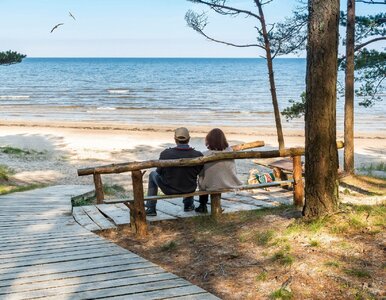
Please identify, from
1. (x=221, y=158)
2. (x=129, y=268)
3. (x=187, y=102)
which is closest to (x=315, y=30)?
(x=221, y=158)

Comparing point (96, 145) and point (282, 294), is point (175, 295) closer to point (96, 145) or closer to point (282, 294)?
point (282, 294)

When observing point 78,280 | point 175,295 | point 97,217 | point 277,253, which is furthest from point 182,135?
point 175,295

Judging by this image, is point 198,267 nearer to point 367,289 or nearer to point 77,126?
point 367,289

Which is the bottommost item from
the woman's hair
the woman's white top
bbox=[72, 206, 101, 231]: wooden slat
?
bbox=[72, 206, 101, 231]: wooden slat

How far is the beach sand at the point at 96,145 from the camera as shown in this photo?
60.2 feet

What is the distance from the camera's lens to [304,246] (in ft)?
18.8

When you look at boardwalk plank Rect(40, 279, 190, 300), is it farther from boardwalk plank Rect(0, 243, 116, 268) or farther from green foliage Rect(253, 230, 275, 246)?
green foliage Rect(253, 230, 275, 246)

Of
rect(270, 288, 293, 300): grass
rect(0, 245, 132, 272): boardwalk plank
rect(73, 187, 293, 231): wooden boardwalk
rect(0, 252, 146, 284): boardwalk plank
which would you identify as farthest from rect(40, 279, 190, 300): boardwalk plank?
rect(73, 187, 293, 231): wooden boardwalk

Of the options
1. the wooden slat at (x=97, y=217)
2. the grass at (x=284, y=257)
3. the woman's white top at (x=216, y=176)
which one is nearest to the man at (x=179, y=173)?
the woman's white top at (x=216, y=176)

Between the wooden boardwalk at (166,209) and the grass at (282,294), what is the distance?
3432 mm

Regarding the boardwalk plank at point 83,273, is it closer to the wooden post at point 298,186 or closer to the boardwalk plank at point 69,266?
the boardwalk plank at point 69,266

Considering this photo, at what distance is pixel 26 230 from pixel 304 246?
4.15 meters

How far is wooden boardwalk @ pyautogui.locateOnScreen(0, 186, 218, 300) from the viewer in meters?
4.31

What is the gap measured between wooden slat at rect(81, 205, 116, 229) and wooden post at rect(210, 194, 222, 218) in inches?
63.5
